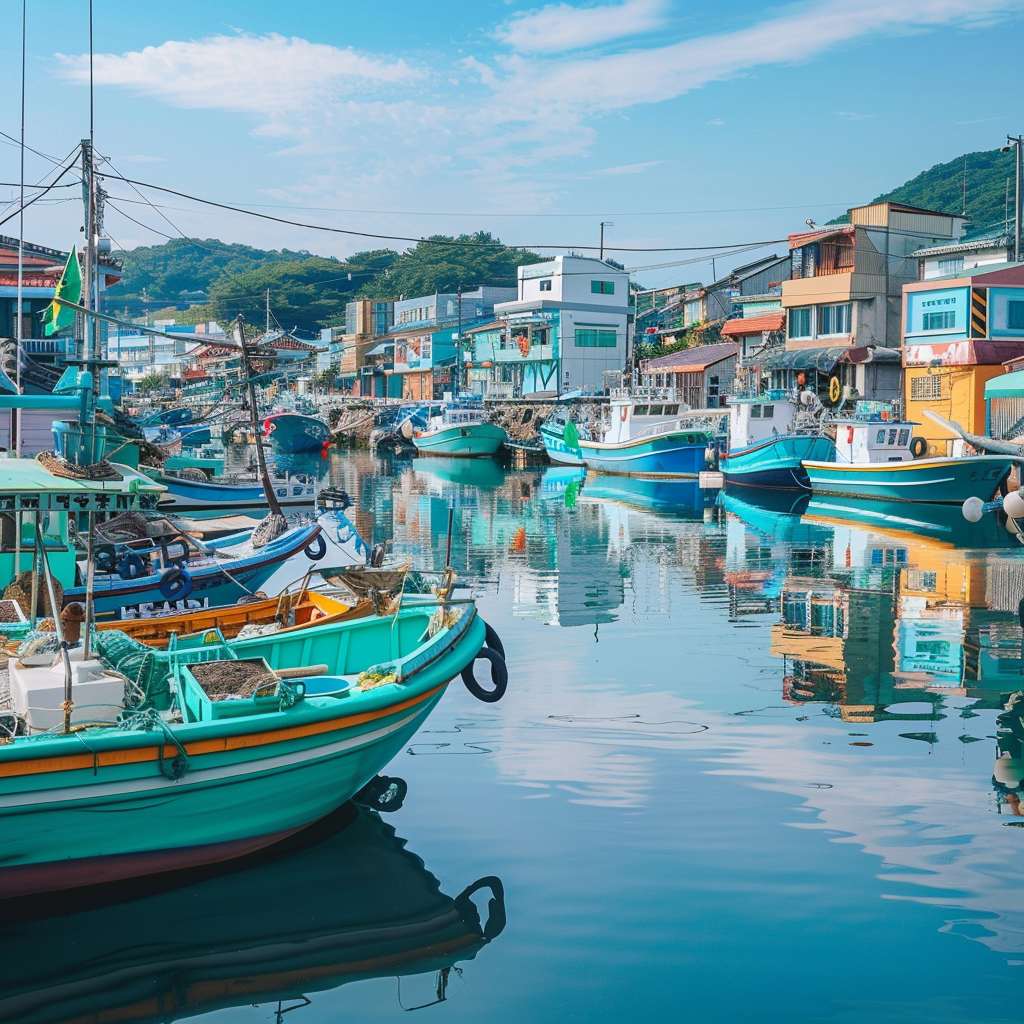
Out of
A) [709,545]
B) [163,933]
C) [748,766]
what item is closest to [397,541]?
[709,545]

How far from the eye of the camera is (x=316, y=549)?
19797mm

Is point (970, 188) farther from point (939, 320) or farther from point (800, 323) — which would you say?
point (939, 320)

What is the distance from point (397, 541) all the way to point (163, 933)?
2038cm

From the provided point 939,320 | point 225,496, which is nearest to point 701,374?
point 939,320

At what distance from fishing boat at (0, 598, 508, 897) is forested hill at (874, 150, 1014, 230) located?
223 ft

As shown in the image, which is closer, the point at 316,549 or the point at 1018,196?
the point at 316,549

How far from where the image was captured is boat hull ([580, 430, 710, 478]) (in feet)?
149

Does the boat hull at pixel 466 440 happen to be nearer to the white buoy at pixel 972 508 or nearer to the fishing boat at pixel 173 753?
the white buoy at pixel 972 508

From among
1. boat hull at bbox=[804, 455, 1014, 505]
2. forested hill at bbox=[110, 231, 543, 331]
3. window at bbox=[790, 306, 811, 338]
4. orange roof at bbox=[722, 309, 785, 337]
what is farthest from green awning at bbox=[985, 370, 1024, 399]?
forested hill at bbox=[110, 231, 543, 331]

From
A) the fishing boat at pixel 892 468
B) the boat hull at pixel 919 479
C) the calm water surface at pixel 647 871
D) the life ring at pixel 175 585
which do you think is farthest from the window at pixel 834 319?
the life ring at pixel 175 585

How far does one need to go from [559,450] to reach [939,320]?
20.8 metres

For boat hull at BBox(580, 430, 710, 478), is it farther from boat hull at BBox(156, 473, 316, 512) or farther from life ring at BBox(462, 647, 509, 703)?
life ring at BBox(462, 647, 509, 703)

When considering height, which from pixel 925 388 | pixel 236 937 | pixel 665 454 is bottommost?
pixel 236 937

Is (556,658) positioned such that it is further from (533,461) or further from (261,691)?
(533,461)
